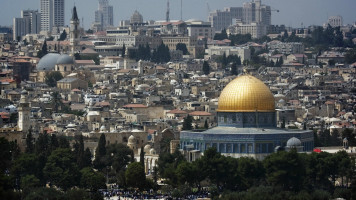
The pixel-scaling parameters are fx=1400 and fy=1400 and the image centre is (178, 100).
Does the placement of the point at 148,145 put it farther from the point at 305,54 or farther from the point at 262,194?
the point at 305,54

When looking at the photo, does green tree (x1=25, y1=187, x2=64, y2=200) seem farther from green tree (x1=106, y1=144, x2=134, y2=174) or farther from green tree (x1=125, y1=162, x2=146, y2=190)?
green tree (x1=106, y1=144, x2=134, y2=174)

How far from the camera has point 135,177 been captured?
2753 inches

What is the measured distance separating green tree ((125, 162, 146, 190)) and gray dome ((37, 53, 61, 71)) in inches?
2751

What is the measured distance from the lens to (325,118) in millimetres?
106312

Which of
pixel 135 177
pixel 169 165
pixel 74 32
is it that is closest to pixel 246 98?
pixel 169 165

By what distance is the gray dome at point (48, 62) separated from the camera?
14000 centimetres

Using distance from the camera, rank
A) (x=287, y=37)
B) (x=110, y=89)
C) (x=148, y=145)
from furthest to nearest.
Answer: (x=287, y=37) → (x=110, y=89) → (x=148, y=145)

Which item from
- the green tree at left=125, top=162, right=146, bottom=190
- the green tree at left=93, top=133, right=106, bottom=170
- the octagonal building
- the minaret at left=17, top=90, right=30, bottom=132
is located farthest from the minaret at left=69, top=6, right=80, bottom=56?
the green tree at left=125, top=162, right=146, bottom=190

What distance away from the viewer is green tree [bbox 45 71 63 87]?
427 ft

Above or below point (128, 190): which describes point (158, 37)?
above

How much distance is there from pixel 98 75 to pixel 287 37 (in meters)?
64.8

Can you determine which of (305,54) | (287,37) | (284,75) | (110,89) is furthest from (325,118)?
(287,37)

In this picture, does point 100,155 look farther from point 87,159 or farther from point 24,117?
point 24,117

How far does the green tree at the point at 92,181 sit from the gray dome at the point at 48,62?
69264 millimetres
